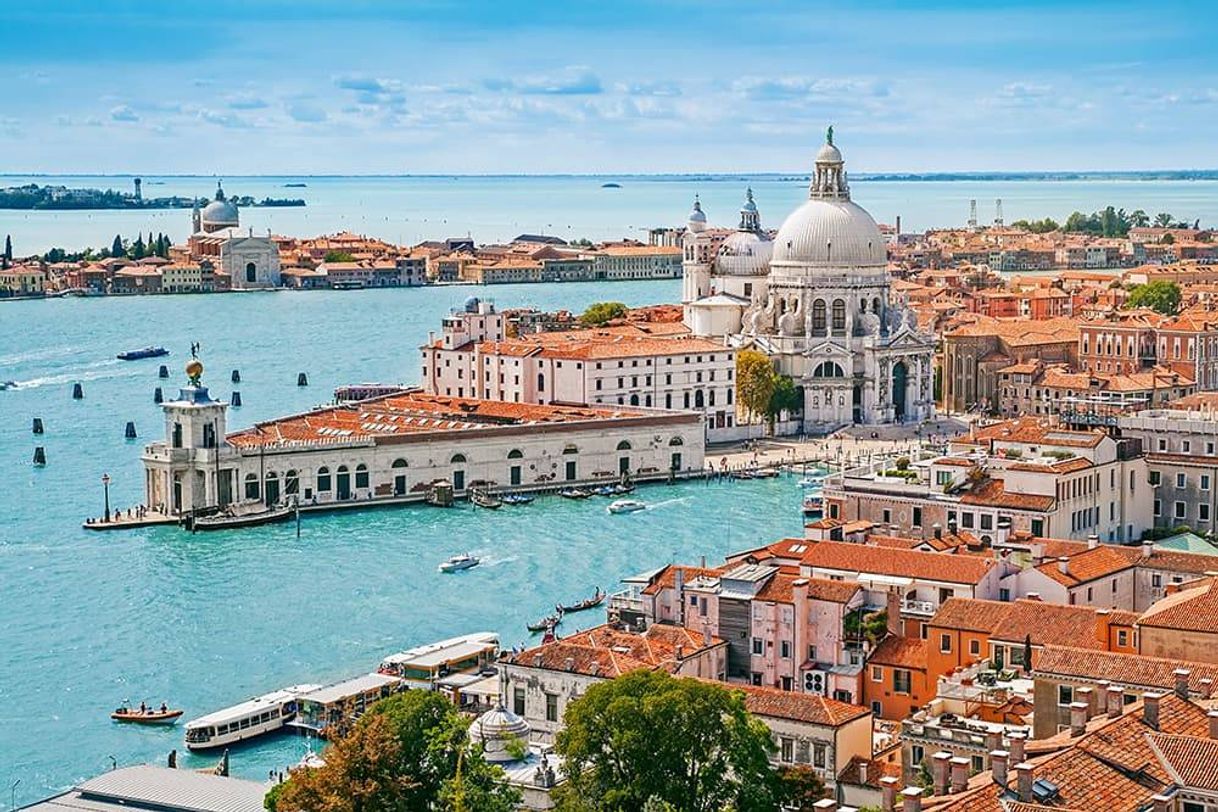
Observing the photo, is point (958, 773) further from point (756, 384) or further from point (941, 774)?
point (756, 384)

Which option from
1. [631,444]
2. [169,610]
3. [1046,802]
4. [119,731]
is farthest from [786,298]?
[1046,802]

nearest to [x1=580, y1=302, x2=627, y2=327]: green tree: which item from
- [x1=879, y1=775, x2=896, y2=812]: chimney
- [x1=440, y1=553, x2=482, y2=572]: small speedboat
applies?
[x1=440, y1=553, x2=482, y2=572]: small speedboat

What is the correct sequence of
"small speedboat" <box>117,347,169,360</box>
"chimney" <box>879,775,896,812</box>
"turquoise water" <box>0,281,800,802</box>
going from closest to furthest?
"chimney" <box>879,775,896,812</box>
"turquoise water" <box>0,281,800,802</box>
"small speedboat" <box>117,347,169,360</box>

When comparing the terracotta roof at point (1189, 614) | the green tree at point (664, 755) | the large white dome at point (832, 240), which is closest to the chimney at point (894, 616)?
the terracotta roof at point (1189, 614)

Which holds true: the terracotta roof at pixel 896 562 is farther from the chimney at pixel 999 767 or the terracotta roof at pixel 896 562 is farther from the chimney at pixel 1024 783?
the chimney at pixel 1024 783

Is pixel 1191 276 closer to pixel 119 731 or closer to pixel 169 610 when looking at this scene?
pixel 169 610

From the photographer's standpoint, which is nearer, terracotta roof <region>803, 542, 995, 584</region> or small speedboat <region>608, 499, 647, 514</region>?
terracotta roof <region>803, 542, 995, 584</region>

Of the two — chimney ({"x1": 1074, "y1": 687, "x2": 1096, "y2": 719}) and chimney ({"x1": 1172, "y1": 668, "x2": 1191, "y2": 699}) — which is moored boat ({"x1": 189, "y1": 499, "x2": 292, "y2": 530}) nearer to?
chimney ({"x1": 1074, "y1": 687, "x2": 1096, "y2": 719})
